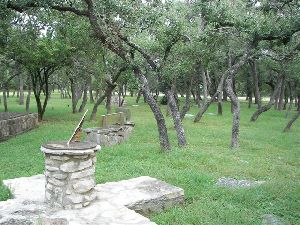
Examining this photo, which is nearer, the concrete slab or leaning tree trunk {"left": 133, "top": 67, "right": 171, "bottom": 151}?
the concrete slab

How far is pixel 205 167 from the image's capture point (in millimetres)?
12133

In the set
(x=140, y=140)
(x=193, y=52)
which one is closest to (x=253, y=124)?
(x=193, y=52)

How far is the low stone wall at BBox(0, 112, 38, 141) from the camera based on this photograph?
1873 cm

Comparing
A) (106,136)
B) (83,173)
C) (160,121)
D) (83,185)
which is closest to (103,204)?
(83,185)

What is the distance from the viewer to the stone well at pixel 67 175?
7.37 m

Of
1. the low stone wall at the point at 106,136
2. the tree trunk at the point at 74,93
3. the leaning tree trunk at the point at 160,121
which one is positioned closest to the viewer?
the leaning tree trunk at the point at 160,121

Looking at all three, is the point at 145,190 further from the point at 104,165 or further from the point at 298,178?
the point at 298,178

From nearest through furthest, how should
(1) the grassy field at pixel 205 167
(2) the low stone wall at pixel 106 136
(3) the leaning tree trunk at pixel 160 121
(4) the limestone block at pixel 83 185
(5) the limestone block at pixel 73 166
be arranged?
(5) the limestone block at pixel 73 166, (4) the limestone block at pixel 83 185, (1) the grassy field at pixel 205 167, (3) the leaning tree trunk at pixel 160 121, (2) the low stone wall at pixel 106 136

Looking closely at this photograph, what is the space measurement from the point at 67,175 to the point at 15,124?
13.3 meters

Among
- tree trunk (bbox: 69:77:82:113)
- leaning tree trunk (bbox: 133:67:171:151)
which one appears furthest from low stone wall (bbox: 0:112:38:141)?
tree trunk (bbox: 69:77:82:113)

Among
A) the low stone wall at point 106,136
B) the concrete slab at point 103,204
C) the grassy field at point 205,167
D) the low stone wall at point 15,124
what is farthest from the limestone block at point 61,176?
the low stone wall at point 15,124

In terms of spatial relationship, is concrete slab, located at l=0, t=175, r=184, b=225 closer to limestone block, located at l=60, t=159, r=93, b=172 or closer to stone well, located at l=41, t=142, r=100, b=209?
stone well, located at l=41, t=142, r=100, b=209

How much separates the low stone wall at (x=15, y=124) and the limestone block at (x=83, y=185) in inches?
472

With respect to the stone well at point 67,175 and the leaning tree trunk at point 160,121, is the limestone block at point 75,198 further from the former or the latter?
the leaning tree trunk at point 160,121
